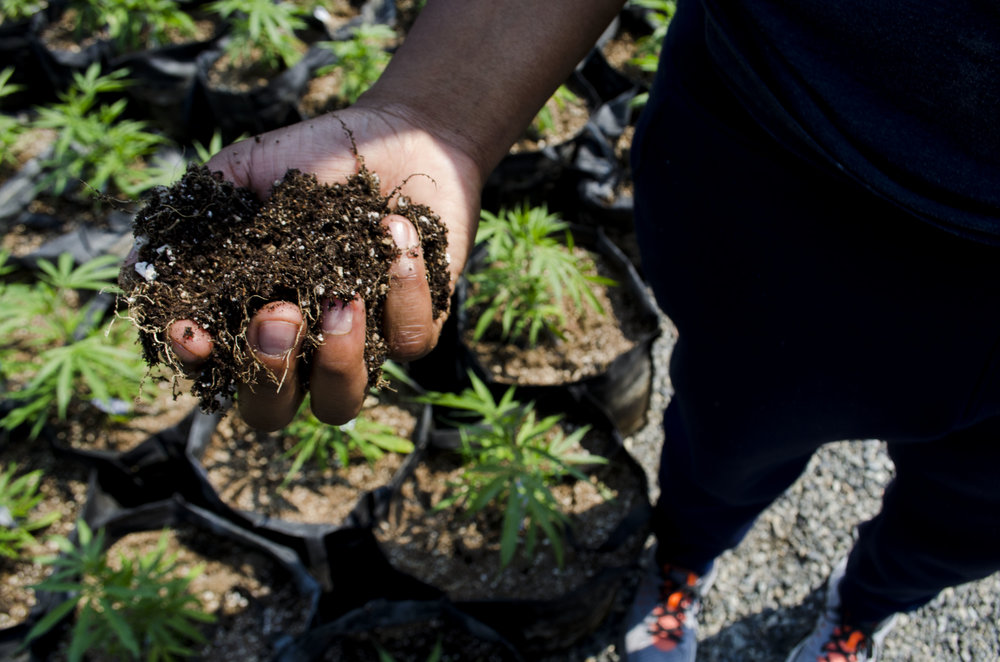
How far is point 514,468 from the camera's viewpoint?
1670 millimetres

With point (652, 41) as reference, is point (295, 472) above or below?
below

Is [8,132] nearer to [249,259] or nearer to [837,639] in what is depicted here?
[249,259]

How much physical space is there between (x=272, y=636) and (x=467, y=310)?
3.96 feet

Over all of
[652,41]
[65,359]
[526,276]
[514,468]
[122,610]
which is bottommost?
[122,610]

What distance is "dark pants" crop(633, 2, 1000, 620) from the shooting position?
897 mm

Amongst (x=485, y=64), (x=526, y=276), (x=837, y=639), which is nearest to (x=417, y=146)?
(x=485, y=64)

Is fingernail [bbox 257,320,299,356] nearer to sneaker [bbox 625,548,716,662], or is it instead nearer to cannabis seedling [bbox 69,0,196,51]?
sneaker [bbox 625,548,716,662]

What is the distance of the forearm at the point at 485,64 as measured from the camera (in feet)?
3.62

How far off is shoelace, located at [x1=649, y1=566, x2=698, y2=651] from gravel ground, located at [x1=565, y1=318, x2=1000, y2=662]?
144 millimetres

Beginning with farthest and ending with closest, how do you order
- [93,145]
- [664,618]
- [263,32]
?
1. [263,32]
2. [93,145]
3. [664,618]

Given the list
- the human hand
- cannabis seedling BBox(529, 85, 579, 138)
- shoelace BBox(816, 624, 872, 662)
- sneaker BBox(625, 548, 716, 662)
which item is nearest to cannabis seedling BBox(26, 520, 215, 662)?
the human hand

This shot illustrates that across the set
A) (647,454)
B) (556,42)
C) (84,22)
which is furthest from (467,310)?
(84,22)

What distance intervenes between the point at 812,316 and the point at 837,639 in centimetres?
120

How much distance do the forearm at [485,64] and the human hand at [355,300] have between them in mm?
39
